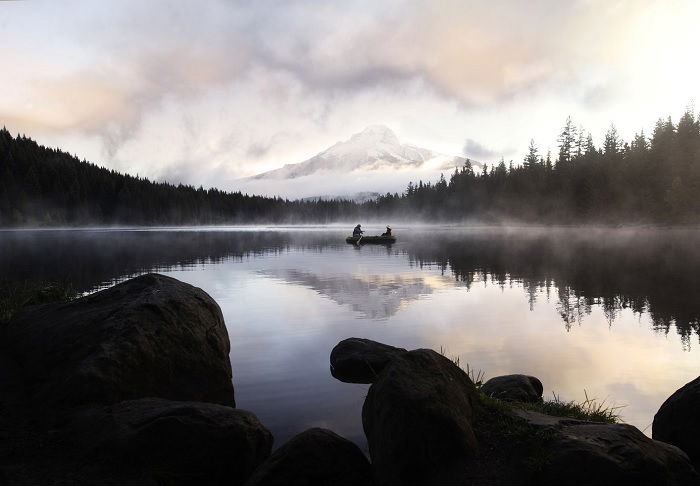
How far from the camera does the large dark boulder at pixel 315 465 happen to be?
6.63 metres

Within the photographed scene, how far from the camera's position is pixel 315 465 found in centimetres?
681

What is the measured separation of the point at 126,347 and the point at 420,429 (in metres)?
6.18

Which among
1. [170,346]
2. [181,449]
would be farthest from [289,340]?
[181,449]

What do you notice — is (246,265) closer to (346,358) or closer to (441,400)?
(346,358)

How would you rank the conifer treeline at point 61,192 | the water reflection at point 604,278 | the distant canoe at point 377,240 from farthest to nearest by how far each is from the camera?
the conifer treeline at point 61,192 < the distant canoe at point 377,240 < the water reflection at point 604,278

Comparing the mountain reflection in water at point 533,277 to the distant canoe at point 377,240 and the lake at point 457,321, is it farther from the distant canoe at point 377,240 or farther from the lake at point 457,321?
the distant canoe at point 377,240

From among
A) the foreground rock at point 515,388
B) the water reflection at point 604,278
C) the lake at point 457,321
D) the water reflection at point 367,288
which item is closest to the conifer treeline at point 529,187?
the water reflection at point 604,278

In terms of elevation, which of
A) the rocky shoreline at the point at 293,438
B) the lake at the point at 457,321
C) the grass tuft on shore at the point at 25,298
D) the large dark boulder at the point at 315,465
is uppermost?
the grass tuft on shore at the point at 25,298

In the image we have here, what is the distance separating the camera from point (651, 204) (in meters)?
96.4

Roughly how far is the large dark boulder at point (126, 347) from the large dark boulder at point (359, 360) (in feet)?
11.0

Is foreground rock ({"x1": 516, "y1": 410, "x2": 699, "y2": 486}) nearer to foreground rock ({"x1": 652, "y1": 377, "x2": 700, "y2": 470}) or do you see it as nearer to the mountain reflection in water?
foreground rock ({"x1": 652, "y1": 377, "x2": 700, "y2": 470})

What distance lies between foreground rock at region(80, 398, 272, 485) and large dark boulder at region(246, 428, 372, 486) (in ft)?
1.92

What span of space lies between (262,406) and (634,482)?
25.1ft

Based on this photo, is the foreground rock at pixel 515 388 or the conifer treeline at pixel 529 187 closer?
the foreground rock at pixel 515 388
